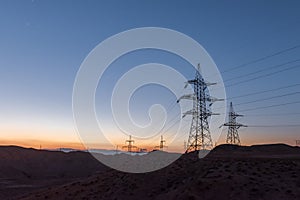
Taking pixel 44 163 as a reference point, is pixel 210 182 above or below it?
below

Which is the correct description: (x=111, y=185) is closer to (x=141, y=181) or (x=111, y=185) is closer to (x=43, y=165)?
(x=141, y=181)

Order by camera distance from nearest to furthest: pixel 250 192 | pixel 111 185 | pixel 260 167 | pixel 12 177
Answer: pixel 250 192 → pixel 260 167 → pixel 111 185 → pixel 12 177

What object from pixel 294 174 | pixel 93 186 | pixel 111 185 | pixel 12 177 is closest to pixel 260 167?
pixel 294 174

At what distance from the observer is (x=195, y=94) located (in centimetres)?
5625

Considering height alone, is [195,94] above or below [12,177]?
above

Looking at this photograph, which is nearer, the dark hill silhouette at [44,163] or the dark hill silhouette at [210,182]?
the dark hill silhouette at [210,182]

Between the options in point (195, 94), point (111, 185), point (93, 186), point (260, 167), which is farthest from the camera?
point (195, 94)

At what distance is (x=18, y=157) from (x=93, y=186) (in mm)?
115052

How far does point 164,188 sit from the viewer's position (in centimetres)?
3472

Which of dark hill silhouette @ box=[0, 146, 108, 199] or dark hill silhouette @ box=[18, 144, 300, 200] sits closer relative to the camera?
dark hill silhouette @ box=[18, 144, 300, 200]

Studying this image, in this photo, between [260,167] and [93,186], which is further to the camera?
[93,186]

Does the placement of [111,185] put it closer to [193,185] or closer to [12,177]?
[193,185]

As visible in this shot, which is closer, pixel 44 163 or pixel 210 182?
pixel 210 182

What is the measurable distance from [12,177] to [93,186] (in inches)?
2762
